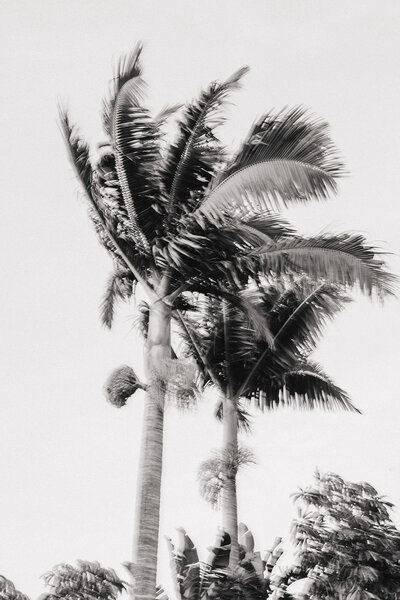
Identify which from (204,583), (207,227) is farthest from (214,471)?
(207,227)

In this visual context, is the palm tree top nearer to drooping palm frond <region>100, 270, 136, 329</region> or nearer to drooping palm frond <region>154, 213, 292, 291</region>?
drooping palm frond <region>154, 213, 292, 291</region>

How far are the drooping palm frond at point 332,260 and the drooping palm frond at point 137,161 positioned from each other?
157 cm

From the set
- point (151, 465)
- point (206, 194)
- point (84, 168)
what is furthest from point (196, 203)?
point (151, 465)

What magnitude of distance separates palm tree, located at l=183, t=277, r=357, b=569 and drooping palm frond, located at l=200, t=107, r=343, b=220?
3.26 metres

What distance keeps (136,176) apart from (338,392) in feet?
21.1

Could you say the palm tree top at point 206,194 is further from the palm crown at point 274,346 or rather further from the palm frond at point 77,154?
the palm crown at point 274,346

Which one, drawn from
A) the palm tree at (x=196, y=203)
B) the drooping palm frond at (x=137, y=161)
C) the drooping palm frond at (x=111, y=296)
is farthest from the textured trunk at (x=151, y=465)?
the drooping palm frond at (x=111, y=296)

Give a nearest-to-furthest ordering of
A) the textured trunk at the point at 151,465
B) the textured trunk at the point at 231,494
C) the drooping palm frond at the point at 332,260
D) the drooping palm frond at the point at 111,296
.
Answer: the textured trunk at the point at 151,465 < the drooping palm frond at the point at 332,260 < the textured trunk at the point at 231,494 < the drooping palm frond at the point at 111,296

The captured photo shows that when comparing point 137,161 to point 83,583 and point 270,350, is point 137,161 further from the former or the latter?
point 83,583

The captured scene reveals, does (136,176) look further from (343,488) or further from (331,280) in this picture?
(343,488)

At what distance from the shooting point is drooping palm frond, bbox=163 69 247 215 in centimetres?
1002

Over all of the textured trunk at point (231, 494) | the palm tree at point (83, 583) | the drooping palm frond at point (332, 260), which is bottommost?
the palm tree at point (83, 583)

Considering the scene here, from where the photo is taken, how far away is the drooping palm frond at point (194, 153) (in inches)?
395

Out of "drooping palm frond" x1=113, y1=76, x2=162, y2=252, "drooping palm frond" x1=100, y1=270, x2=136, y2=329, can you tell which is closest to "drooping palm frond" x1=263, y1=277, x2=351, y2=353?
"drooping palm frond" x1=100, y1=270, x2=136, y2=329
